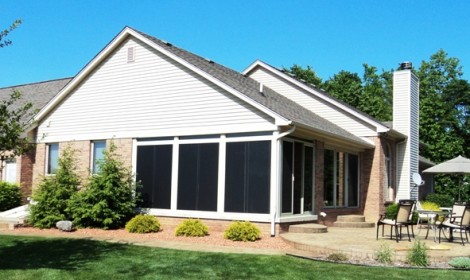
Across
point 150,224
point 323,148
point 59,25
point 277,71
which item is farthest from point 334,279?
point 277,71

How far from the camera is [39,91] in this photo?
89.5 ft

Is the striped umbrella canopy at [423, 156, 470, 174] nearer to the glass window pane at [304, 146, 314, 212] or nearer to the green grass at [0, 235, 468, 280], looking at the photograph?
the glass window pane at [304, 146, 314, 212]

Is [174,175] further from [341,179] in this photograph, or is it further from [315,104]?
[315,104]

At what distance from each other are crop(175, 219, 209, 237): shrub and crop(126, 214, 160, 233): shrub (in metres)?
1.24

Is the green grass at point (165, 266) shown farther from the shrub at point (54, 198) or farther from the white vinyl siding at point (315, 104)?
the white vinyl siding at point (315, 104)

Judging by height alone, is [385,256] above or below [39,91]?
below

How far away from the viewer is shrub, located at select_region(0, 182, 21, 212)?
20.4 meters

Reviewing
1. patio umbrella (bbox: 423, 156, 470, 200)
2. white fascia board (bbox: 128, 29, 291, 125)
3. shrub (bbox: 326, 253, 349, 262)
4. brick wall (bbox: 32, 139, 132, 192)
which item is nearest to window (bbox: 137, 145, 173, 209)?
brick wall (bbox: 32, 139, 132, 192)

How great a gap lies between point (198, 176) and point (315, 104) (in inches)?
326

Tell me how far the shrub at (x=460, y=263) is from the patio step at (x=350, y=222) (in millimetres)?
8082

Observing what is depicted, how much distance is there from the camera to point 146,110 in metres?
17.7

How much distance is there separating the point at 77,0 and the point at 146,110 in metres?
4.63

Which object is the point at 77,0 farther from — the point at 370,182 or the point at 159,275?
the point at 370,182

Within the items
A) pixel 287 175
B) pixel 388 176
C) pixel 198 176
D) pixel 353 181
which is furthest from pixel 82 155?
pixel 388 176
